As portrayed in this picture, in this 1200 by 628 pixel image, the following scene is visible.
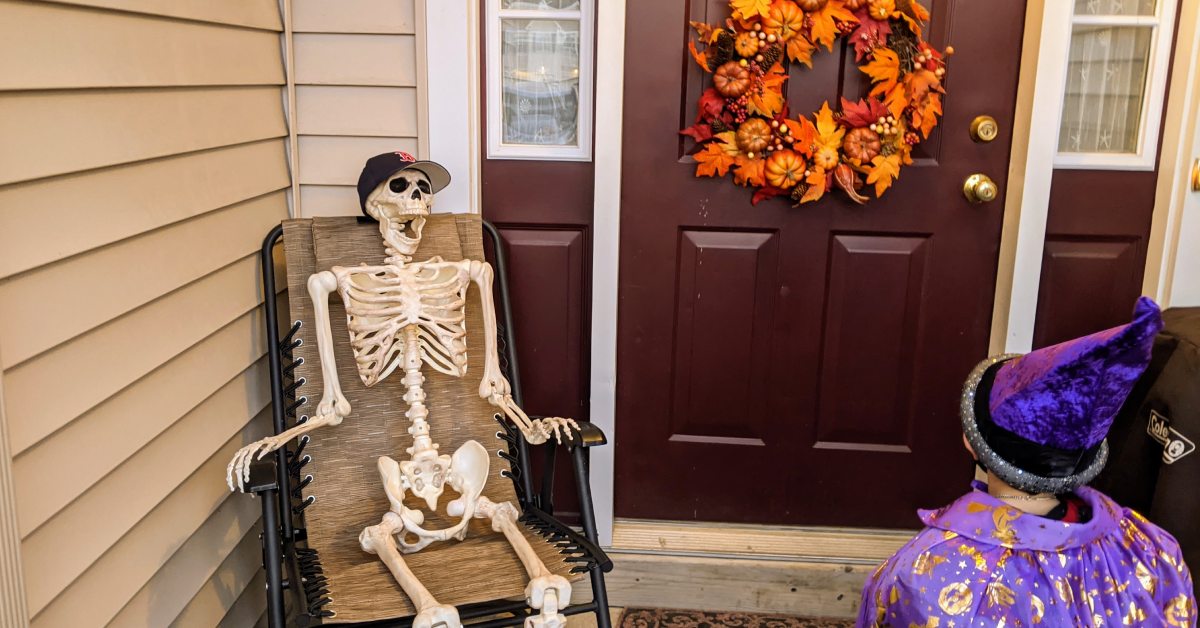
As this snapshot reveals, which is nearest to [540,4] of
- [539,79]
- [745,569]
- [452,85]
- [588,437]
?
[539,79]

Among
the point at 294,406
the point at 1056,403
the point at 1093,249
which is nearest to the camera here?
the point at 1056,403

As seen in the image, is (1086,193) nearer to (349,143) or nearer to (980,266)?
(980,266)

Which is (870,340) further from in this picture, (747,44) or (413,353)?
(413,353)

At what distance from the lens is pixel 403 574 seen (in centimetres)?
184

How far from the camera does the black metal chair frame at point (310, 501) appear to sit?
180 cm

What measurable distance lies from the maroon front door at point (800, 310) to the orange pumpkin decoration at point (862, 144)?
118 mm

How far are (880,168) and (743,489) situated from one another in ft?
3.08

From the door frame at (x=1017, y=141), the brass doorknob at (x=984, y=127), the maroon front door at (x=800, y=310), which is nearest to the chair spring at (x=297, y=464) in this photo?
the door frame at (x=1017, y=141)

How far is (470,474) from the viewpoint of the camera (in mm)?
2053

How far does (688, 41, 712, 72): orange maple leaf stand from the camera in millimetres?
2332

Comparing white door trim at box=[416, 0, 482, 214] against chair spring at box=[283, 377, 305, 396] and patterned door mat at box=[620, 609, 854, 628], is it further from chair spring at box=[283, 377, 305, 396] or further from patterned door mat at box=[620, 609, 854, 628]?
patterned door mat at box=[620, 609, 854, 628]

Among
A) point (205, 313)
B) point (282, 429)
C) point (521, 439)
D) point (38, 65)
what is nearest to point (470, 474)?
point (521, 439)

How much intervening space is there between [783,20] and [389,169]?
99 centimetres

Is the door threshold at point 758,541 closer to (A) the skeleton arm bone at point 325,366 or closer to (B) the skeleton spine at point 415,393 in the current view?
(B) the skeleton spine at point 415,393
